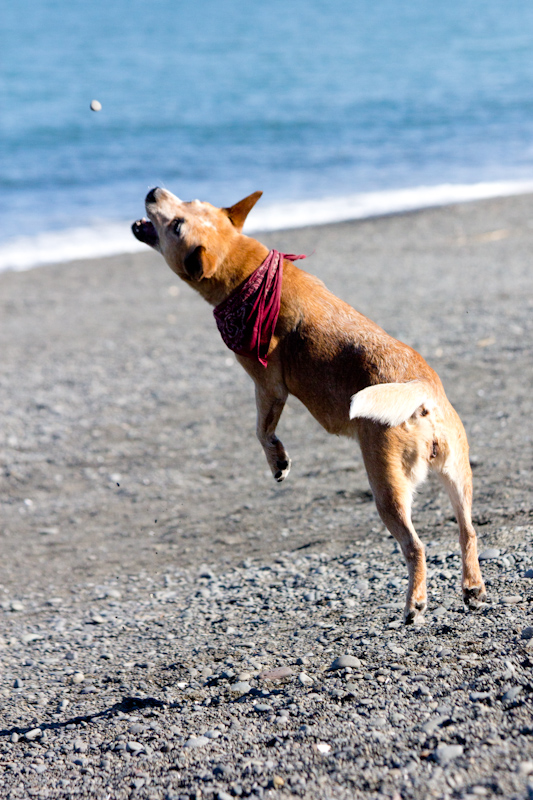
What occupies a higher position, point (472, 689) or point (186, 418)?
point (186, 418)

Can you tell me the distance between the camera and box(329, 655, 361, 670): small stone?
13.6 feet

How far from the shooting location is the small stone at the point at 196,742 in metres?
3.67

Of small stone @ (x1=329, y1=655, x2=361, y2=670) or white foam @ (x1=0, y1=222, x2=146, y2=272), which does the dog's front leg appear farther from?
white foam @ (x1=0, y1=222, x2=146, y2=272)

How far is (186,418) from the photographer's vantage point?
28.7 ft

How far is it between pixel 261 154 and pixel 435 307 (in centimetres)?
1479

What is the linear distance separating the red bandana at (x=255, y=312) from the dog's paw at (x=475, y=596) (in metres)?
1.54

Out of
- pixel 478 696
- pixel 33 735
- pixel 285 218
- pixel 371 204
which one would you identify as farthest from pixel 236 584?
pixel 371 204

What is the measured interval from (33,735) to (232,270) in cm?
259

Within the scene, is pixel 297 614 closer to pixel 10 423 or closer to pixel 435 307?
pixel 10 423

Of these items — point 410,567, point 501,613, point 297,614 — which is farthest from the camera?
point 297,614

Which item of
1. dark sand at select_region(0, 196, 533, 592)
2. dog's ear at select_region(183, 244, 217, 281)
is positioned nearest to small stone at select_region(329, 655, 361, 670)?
dark sand at select_region(0, 196, 533, 592)

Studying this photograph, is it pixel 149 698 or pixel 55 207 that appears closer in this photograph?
pixel 149 698

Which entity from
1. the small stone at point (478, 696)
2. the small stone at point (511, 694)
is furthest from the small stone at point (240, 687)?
the small stone at point (511, 694)

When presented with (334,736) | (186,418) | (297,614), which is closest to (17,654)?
(297,614)
